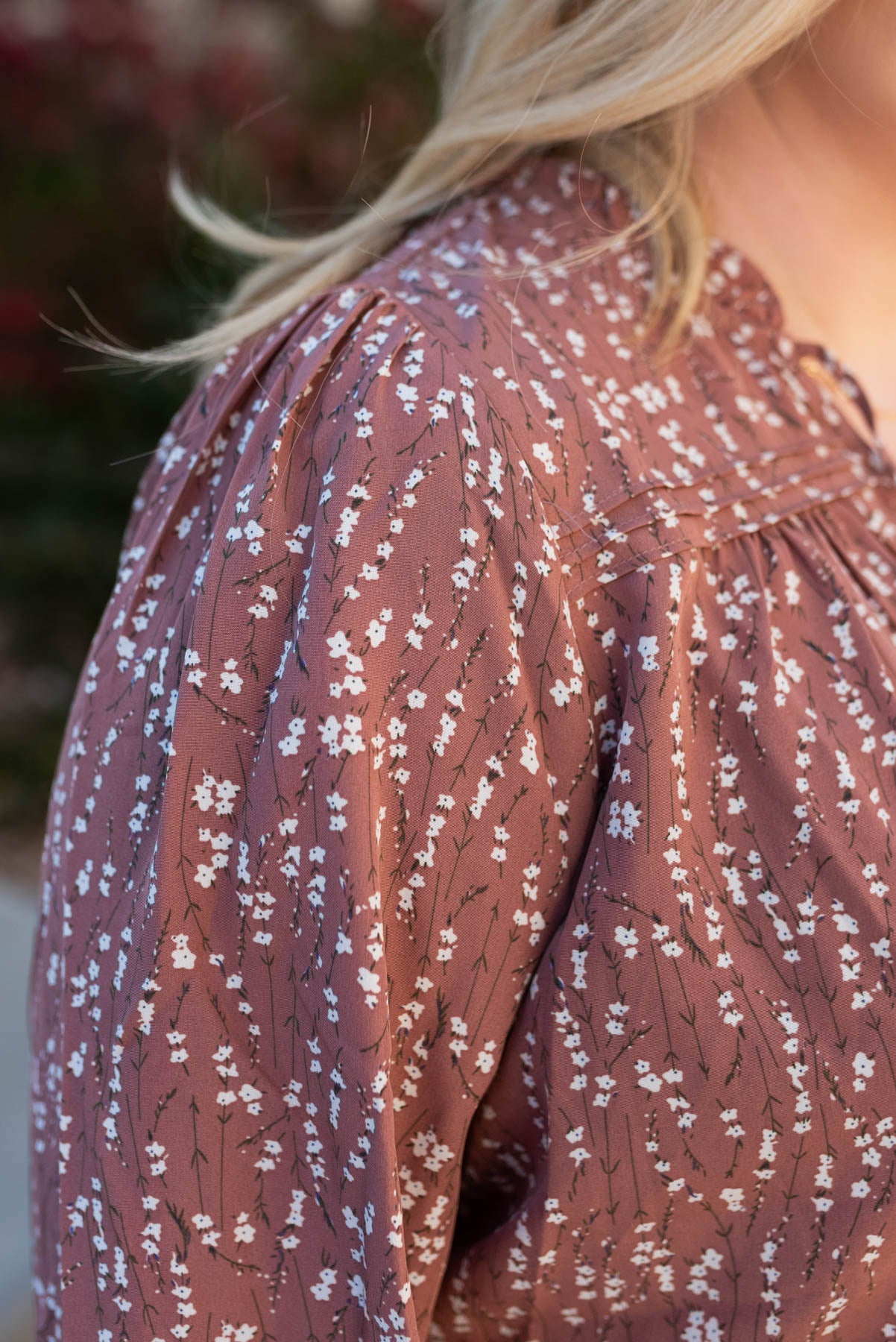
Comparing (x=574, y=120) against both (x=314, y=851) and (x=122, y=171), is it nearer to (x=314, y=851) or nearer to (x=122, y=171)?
(x=314, y=851)

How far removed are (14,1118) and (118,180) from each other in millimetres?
1874

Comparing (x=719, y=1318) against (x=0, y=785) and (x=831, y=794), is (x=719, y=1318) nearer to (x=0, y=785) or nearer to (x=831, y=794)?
(x=831, y=794)

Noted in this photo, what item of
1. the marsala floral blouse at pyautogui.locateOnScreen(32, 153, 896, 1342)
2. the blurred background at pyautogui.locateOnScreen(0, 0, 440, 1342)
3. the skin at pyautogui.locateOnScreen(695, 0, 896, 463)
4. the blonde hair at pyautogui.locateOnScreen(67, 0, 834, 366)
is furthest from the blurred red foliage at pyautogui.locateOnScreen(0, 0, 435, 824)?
the marsala floral blouse at pyautogui.locateOnScreen(32, 153, 896, 1342)

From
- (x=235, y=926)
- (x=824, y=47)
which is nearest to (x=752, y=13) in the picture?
(x=824, y=47)

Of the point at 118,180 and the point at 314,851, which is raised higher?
the point at 118,180

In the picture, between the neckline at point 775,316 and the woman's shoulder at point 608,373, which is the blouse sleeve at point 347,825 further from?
the neckline at point 775,316

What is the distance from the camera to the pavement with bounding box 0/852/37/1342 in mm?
1563

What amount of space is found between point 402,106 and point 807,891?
2.01 metres

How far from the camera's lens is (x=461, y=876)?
2.03ft

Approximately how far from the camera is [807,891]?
2.20 feet

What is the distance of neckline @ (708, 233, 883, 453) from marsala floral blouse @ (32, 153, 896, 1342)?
0.19m

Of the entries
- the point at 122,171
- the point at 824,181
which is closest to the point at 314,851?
the point at 824,181

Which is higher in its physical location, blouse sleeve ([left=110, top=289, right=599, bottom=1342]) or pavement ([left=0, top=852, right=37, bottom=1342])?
pavement ([left=0, top=852, right=37, bottom=1342])

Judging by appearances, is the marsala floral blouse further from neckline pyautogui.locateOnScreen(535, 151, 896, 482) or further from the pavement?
the pavement
